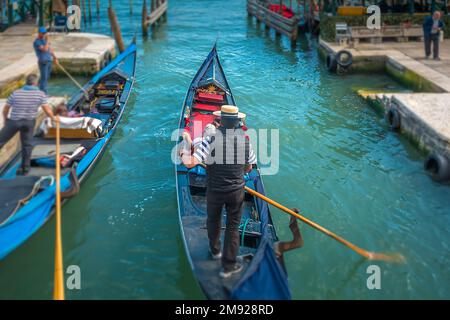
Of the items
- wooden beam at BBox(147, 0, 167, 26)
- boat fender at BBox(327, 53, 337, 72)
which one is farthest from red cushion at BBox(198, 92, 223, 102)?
wooden beam at BBox(147, 0, 167, 26)

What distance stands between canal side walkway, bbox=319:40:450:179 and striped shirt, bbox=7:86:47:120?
611 cm

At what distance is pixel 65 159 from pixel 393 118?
6330 mm

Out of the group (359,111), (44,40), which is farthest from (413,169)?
(44,40)

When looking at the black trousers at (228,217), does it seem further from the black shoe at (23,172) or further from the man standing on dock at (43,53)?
the man standing on dock at (43,53)

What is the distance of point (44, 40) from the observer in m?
8.88

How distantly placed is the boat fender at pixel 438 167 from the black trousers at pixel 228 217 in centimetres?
419

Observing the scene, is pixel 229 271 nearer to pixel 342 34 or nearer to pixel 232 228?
pixel 232 228

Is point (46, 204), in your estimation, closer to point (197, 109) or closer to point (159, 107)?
point (197, 109)

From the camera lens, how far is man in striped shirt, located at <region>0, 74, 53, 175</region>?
19.0ft

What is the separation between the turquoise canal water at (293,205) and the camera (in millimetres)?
5066

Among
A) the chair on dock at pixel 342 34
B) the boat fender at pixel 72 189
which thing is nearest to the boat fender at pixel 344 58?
the chair on dock at pixel 342 34

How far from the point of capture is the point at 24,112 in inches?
231

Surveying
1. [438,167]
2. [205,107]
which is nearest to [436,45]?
[438,167]
